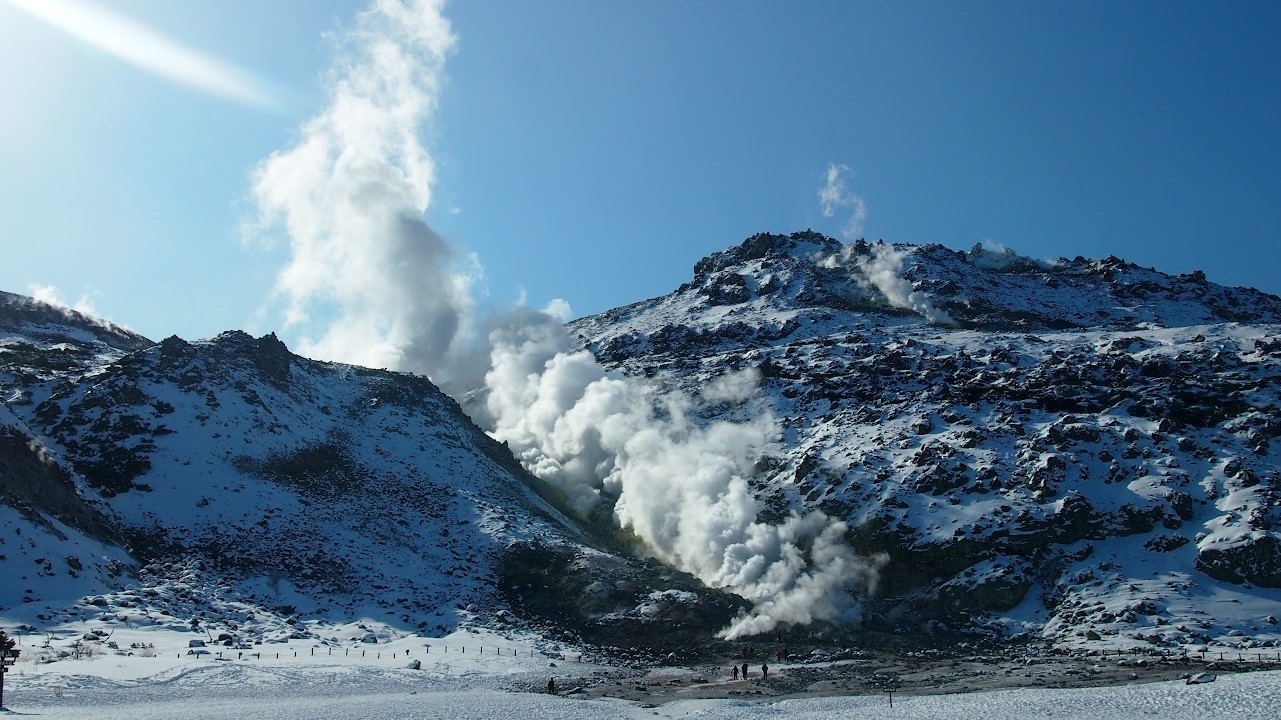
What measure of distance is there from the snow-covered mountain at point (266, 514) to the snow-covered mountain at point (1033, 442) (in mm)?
19095

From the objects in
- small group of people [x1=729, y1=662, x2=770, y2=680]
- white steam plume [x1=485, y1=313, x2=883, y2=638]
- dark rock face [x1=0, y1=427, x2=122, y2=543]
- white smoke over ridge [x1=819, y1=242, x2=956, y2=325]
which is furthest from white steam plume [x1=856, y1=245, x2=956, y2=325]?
dark rock face [x1=0, y1=427, x2=122, y2=543]

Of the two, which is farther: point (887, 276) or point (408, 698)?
point (887, 276)

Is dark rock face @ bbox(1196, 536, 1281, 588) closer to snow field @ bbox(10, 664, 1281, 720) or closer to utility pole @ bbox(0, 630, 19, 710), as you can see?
snow field @ bbox(10, 664, 1281, 720)

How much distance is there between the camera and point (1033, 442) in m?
81.0

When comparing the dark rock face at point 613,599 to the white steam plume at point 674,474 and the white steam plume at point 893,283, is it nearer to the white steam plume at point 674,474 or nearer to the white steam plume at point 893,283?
the white steam plume at point 674,474

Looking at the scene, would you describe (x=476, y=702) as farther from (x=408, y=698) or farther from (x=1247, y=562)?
(x=1247, y=562)

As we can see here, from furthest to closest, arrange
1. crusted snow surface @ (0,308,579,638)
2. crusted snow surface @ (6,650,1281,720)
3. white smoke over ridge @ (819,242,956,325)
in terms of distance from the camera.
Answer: white smoke over ridge @ (819,242,956,325)
crusted snow surface @ (0,308,579,638)
crusted snow surface @ (6,650,1281,720)

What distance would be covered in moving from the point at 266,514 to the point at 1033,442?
65107 millimetres

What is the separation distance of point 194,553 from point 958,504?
196 ft

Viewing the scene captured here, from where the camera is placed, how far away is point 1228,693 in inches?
1580

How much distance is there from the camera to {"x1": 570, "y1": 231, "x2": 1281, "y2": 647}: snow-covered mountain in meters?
65.7

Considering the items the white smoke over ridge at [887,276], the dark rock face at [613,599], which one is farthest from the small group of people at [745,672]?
the white smoke over ridge at [887,276]

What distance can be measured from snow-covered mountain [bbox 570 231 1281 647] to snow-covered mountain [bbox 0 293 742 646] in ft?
62.6

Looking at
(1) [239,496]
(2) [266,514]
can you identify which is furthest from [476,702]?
(1) [239,496]
